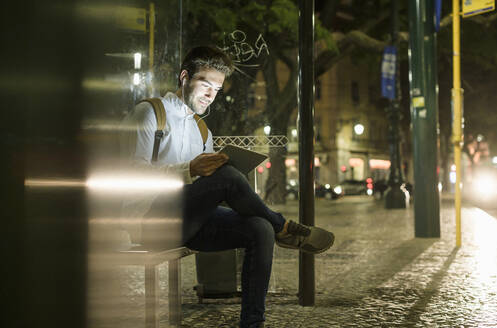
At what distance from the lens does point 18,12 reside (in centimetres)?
195

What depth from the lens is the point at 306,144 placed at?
4852 mm

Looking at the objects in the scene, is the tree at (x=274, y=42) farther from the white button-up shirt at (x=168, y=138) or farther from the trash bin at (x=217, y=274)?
the white button-up shirt at (x=168, y=138)

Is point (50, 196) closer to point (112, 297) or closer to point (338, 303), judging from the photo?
point (112, 297)

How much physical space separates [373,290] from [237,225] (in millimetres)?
2383

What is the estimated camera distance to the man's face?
12.9ft

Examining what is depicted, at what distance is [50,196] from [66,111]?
0.90 feet

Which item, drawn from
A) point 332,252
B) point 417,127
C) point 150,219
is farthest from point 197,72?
point 417,127

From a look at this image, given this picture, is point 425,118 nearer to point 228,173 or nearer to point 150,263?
point 228,173

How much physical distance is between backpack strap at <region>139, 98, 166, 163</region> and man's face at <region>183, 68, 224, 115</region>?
431 millimetres

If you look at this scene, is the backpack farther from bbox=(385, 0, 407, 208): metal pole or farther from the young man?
bbox=(385, 0, 407, 208): metal pole

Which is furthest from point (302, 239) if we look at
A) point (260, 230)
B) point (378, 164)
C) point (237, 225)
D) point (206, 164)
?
point (378, 164)

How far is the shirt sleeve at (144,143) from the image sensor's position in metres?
3.19

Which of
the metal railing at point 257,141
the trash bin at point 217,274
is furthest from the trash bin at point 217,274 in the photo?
the metal railing at point 257,141

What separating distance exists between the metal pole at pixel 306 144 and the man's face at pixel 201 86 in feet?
3.60
